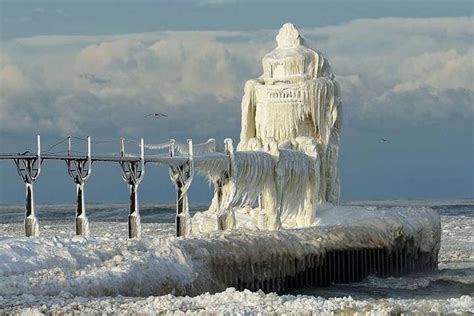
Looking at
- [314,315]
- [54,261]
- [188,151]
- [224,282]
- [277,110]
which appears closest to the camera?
[314,315]

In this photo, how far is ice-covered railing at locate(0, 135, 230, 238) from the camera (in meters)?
25.0

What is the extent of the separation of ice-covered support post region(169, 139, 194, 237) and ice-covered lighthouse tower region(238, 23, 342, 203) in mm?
5420

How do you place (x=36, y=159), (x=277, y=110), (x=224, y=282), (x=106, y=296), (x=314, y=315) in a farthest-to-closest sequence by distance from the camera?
(x=277, y=110) < (x=36, y=159) < (x=224, y=282) < (x=106, y=296) < (x=314, y=315)

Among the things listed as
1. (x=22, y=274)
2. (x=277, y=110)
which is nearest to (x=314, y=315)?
(x=22, y=274)

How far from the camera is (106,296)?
1803 centimetres

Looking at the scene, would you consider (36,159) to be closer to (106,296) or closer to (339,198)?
(106,296)

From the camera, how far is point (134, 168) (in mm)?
26703

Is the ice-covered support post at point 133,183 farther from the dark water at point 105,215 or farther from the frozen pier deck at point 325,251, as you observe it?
the dark water at point 105,215

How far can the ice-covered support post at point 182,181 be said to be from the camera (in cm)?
2753

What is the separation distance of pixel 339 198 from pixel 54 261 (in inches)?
655

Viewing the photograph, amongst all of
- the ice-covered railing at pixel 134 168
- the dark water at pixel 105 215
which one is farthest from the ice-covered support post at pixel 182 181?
the dark water at pixel 105 215

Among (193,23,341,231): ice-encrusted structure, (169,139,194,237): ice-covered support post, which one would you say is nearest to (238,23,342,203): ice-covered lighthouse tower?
(193,23,341,231): ice-encrusted structure

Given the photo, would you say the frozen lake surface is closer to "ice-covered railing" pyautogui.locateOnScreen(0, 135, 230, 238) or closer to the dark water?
"ice-covered railing" pyautogui.locateOnScreen(0, 135, 230, 238)

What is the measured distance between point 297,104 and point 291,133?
2.93 feet
